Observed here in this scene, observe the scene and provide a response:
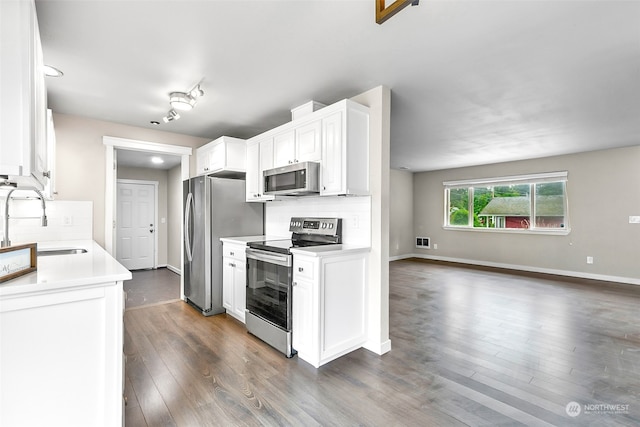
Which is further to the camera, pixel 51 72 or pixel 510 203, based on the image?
pixel 510 203

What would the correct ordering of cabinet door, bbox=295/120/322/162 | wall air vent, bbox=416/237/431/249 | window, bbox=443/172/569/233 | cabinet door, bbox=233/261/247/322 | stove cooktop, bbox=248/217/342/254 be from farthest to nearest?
wall air vent, bbox=416/237/431/249 < window, bbox=443/172/569/233 < cabinet door, bbox=233/261/247/322 < stove cooktop, bbox=248/217/342/254 < cabinet door, bbox=295/120/322/162

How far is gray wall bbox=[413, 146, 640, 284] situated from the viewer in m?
5.48

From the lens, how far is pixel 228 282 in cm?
368

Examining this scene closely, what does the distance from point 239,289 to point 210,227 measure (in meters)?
0.86

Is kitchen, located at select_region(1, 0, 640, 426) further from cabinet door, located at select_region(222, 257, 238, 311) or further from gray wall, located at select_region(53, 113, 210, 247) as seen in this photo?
cabinet door, located at select_region(222, 257, 238, 311)

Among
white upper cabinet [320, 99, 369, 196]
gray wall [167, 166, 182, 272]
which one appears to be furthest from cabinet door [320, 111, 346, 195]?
gray wall [167, 166, 182, 272]

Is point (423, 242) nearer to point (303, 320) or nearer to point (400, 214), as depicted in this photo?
point (400, 214)

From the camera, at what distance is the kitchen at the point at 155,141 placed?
276 centimetres

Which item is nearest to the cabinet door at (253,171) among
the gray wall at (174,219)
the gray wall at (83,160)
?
the gray wall at (83,160)

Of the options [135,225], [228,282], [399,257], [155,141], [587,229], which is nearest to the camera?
[228,282]

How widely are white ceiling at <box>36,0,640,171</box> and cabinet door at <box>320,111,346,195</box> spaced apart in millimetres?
384

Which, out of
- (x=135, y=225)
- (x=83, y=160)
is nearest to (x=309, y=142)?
(x=83, y=160)

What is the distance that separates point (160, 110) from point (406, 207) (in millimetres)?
6620

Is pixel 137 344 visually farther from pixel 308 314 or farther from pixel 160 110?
pixel 160 110
